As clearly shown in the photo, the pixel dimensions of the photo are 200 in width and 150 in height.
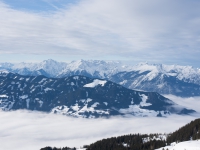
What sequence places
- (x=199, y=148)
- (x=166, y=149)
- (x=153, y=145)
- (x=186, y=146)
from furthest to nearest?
(x=153, y=145) → (x=166, y=149) → (x=186, y=146) → (x=199, y=148)

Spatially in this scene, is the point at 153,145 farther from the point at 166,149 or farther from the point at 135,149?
the point at 166,149

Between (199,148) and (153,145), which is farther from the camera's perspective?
(153,145)

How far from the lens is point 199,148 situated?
436 feet

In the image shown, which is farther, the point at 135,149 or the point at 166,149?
the point at 135,149

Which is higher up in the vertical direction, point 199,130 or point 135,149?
point 199,130

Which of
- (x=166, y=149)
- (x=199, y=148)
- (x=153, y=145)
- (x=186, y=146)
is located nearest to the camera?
(x=199, y=148)

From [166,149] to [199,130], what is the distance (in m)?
55.8

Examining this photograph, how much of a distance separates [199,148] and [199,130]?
66.3 meters

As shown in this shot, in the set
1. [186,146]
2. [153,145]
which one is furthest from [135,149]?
[186,146]

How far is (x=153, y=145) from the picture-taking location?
190 metres

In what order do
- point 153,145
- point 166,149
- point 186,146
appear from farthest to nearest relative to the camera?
point 153,145, point 166,149, point 186,146

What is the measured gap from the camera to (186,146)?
143 m

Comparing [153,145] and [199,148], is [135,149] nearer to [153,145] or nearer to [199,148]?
[153,145]

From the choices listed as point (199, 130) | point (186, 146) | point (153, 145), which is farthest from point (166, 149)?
point (199, 130)
